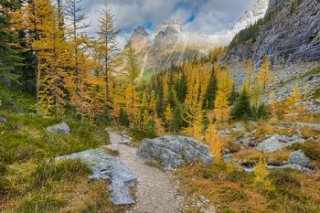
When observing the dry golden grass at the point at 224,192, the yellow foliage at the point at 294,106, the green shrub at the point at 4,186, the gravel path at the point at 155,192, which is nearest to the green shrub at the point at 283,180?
the dry golden grass at the point at 224,192

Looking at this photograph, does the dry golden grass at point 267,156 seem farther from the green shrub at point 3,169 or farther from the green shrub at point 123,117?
the green shrub at point 123,117

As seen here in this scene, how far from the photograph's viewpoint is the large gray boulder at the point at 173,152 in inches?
416

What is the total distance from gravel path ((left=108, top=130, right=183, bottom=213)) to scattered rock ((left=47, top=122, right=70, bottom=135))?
17.1 feet

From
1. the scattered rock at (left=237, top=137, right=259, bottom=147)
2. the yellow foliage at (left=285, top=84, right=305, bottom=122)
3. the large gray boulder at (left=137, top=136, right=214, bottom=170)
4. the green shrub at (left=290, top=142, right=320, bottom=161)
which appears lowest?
the scattered rock at (left=237, top=137, right=259, bottom=147)

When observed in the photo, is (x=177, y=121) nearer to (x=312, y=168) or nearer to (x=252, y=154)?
(x=252, y=154)

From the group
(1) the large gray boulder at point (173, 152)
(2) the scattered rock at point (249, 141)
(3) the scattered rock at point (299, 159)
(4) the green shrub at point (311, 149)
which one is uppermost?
(1) the large gray boulder at point (173, 152)

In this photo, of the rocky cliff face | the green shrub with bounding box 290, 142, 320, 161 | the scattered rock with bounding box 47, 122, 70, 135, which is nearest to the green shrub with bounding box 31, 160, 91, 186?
the scattered rock with bounding box 47, 122, 70, 135

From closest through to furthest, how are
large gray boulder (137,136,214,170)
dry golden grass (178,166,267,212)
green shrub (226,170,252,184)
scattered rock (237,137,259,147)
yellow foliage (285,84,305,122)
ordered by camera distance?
dry golden grass (178,166,267,212), green shrub (226,170,252,184), large gray boulder (137,136,214,170), scattered rock (237,137,259,147), yellow foliage (285,84,305,122)

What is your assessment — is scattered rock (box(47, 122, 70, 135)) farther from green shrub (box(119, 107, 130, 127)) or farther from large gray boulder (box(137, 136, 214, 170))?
green shrub (box(119, 107, 130, 127))

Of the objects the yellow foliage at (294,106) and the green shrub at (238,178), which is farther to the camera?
the yellow foliage at (294,106)

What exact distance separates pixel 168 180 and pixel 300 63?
81406mm

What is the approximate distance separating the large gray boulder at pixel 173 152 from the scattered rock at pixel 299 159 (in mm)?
6662

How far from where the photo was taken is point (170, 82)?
287ft

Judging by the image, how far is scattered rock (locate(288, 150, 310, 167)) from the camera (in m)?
14.6
